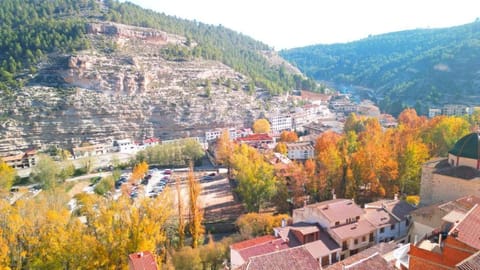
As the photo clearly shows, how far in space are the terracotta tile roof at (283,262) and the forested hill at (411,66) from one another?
73071mm

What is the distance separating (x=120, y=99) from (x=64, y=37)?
1961 cm

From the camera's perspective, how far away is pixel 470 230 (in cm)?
1273

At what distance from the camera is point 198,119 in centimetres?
6994

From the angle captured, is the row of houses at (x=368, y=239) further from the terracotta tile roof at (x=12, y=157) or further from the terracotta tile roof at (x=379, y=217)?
the terracotta tile roof at (x=12, y=157)

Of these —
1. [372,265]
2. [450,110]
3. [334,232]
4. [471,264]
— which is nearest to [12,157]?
[334,232]

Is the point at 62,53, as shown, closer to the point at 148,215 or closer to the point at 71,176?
the point at 71,176

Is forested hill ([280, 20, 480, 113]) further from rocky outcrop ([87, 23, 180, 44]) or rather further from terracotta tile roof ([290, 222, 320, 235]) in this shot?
terracotta tile roof ([290, 222, 320, 235])

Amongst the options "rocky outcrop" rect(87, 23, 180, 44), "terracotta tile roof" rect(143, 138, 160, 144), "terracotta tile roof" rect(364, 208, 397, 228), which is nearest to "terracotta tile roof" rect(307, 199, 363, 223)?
"terracotta tile roof" rect(364, 208, 397, 228)

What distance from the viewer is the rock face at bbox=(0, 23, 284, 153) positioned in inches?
2384

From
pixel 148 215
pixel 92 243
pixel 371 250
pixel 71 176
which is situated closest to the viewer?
pixel 371 250

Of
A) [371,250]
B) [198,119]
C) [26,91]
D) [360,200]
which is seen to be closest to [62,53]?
[26,91]

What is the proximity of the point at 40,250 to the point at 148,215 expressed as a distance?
610 cm

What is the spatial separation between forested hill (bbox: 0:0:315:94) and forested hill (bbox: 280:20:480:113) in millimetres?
26557

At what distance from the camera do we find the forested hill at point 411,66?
3250 inches
